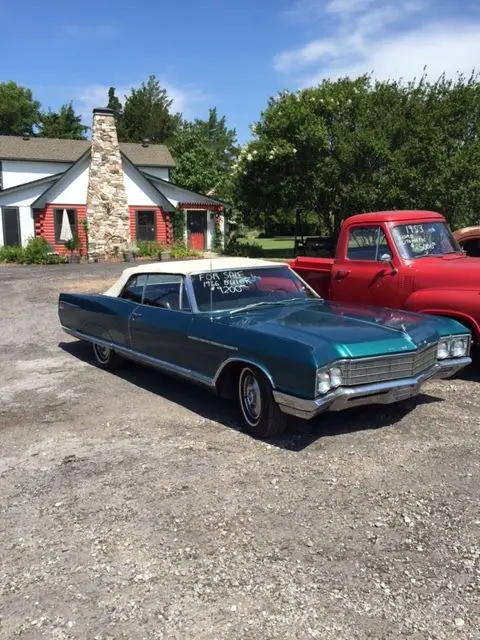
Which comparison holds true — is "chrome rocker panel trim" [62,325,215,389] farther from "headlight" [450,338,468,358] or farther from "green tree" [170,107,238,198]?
"green tree" [170,107,238,198]

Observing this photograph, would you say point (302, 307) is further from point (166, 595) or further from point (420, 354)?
point (166, 595)

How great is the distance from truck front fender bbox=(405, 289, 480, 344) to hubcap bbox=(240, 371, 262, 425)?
2458 mm

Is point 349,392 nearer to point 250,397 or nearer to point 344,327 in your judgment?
point 344,327

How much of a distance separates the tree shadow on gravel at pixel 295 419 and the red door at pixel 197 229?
1065 inches

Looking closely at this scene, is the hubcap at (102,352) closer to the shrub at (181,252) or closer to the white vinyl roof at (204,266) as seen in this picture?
the white vinyl roof at (204,266)

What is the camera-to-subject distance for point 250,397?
4871 mm

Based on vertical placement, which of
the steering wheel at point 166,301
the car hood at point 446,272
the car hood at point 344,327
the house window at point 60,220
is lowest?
Answer: the car hood at point 344,327

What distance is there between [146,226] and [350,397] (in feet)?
92.4

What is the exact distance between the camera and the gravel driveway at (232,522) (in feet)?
8.80

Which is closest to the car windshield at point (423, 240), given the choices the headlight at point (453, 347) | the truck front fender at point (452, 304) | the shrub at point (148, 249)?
the truck front fender at point (452, 304)

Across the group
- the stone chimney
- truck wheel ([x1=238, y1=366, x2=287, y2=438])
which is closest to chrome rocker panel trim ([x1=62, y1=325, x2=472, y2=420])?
truck wheel ([x1=238, y1=366, x2=287, y2=438])

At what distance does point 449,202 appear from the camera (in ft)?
73.4

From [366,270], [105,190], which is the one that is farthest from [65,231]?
[366,270]

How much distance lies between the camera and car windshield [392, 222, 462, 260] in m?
6.90
